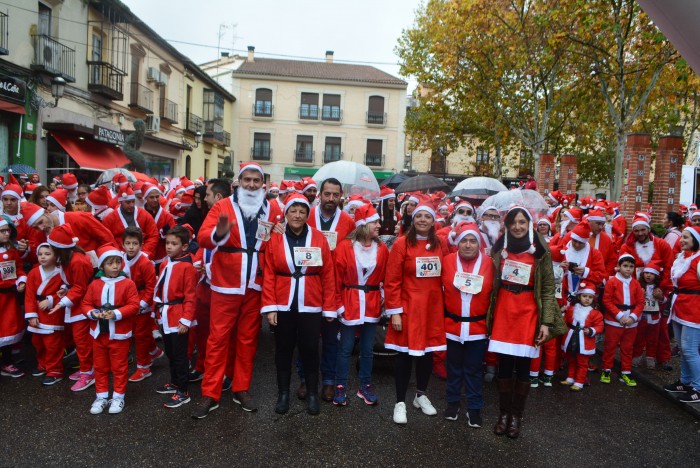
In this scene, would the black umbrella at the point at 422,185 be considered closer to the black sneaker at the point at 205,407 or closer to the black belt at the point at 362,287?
the black belt at the point at 362,287

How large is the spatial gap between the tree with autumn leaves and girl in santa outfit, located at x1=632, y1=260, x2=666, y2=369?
3.72 meters

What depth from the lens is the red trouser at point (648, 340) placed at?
6.22 metres

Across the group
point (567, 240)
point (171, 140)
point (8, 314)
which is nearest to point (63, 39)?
point (171, 140)

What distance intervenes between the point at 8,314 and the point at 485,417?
4.77 meters

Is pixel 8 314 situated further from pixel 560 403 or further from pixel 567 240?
pixel 567 240

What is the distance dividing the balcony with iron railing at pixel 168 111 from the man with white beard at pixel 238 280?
76.3ft

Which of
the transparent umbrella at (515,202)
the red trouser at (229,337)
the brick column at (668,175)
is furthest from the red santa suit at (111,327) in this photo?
the brick column at (668,175)

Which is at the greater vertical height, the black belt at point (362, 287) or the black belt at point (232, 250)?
the black belt at point (232, 250)

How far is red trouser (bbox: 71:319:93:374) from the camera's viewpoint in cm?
491

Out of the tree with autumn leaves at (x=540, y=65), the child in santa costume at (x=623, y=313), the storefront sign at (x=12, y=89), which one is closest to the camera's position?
the child in santa costume at (x=623, y=313)

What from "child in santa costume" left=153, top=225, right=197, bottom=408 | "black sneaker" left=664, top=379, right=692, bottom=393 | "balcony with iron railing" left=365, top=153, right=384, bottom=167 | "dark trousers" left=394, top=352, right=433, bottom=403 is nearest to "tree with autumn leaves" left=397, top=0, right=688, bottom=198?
"black sneaker" left=664, top=379, right=692, bottom=393

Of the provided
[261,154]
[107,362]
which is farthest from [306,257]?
[261,154]

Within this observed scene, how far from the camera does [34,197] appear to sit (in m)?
7.23

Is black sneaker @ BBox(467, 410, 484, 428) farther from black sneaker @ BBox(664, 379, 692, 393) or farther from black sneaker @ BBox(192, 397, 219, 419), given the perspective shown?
black sneaker @ BBox(664, 379, 692, 393)
